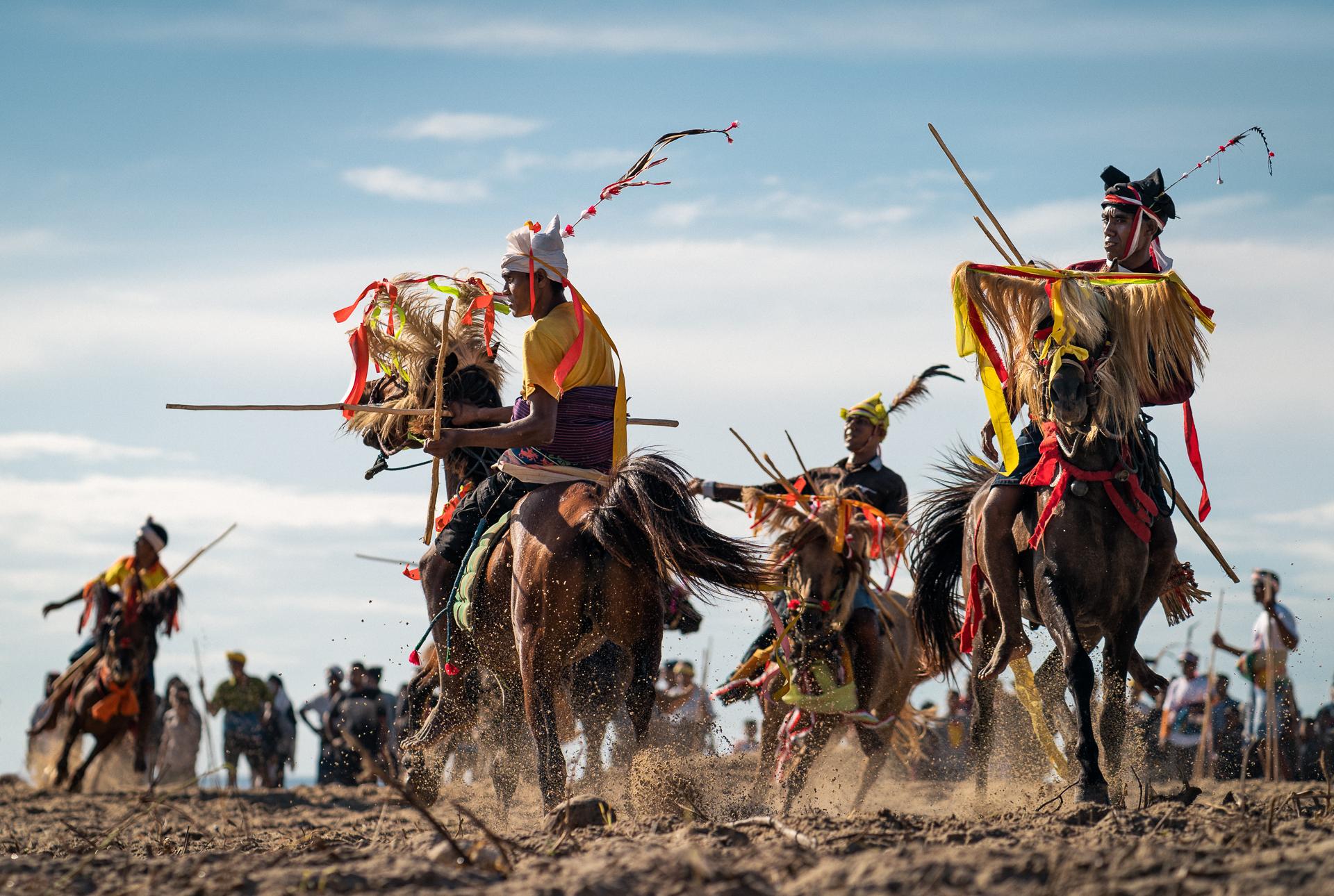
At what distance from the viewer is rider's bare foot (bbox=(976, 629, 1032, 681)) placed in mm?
7280

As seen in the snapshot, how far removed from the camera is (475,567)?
6.85 meters

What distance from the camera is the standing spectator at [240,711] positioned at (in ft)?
56.6

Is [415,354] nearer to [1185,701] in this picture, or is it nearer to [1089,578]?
[1089,578]

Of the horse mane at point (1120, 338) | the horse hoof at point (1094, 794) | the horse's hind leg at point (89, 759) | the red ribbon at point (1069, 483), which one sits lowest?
the horse's hind leg at point (89, 759)

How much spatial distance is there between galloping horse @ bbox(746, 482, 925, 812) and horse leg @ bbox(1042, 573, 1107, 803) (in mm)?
1144

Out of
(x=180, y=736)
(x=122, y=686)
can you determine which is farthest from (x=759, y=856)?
(x=180, y=736)

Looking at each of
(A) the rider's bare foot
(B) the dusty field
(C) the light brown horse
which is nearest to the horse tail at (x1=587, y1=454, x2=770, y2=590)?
(C) the light brown horse

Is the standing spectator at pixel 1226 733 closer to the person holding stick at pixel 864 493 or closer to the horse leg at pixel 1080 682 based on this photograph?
the person holding stick at pixel 864 493

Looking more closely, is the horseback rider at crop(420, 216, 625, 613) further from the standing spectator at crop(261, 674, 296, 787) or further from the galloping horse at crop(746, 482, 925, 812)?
the standing spectator at crop(261, 674, 296, 787)

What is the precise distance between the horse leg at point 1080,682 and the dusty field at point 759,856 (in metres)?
0.20

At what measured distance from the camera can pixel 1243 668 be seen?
42.2 feet

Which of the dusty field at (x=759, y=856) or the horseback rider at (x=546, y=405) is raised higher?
the horseback rider at (x=546, y=405)

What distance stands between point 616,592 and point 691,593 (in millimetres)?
347

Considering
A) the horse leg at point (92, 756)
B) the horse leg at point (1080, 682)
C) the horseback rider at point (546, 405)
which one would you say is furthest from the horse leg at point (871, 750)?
the horse leg at point (92, 756)
